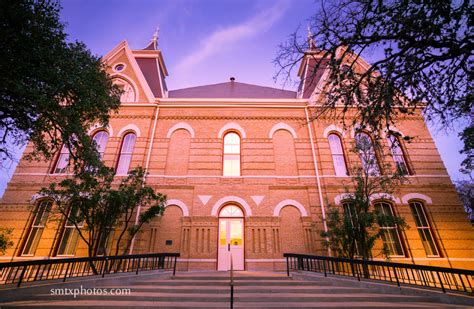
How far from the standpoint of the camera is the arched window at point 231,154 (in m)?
12.9

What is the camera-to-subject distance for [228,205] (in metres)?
11.9

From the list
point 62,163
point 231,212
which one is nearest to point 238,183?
point 231,212

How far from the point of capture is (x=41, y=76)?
623 centimetres

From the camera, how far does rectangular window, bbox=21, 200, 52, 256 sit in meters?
10.7

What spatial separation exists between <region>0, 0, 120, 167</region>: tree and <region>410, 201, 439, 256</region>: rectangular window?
16057 millimetres

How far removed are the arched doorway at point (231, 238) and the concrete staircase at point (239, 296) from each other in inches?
141

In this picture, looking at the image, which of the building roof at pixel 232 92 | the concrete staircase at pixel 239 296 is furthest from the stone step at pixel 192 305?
the building roof at pixel 232 92

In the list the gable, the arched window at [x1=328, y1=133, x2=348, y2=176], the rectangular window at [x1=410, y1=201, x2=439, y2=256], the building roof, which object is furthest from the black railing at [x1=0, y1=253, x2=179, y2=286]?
the rectangular window at [x1=410, y1=201, x2=439, y2=256]

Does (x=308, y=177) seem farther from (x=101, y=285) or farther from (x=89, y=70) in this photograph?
(x=89, y=70)

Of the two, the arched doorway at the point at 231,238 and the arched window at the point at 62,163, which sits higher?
the arched window at the point at 62,163

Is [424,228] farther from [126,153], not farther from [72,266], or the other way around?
[126,153]

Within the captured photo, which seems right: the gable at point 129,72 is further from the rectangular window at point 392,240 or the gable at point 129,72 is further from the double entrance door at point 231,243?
the rectangular window at point 392,240

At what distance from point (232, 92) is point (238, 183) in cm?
812

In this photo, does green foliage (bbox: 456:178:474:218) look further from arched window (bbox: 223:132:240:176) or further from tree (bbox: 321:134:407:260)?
arched window (bbox: 223:132:240:176)
